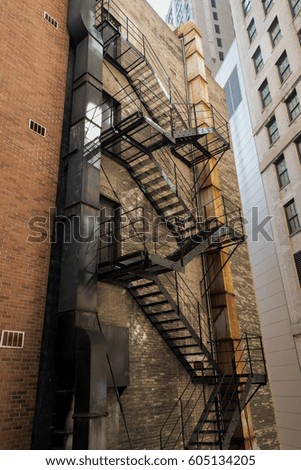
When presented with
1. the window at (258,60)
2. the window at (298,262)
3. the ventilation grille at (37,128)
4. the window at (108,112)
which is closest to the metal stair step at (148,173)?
the window at (108,112)

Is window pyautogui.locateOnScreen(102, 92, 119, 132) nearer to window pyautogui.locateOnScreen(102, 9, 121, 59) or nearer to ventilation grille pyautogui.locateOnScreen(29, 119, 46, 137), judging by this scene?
window pyautogui.locateOnScreen(102, 9, 121, 59)

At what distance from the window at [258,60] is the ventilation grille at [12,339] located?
79.6ft

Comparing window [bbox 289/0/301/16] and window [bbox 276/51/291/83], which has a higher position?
window [bbox 289/0/301/16]

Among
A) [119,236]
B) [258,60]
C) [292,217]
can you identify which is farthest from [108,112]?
[258,60]

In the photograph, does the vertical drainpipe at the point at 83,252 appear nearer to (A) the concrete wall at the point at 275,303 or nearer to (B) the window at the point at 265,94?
(A) the concrete wall at the point at 275,303

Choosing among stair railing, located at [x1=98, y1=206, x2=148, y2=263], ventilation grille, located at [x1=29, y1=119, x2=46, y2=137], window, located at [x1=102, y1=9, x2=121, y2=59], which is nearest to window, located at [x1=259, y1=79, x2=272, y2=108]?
window, located at [x1=102, y1=9, x2=121, y2=59]

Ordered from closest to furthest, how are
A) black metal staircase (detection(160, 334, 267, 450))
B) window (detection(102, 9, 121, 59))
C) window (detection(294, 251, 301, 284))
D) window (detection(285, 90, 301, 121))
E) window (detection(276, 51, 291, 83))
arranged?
black metal staircase (detection(160, 334, 267, 450))
window (detection(102, 9, 121, 59))
window (detection(294, 251, 301, 284))
window (detection(285, 90, 301, 121))
window (detection(276, 51, 291, 83))

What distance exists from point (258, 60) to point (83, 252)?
2280cm

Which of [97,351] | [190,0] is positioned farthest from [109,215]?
[190,0]

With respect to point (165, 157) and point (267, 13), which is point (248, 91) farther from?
point (165, 157)

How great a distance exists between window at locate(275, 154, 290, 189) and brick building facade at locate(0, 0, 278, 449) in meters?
8.56

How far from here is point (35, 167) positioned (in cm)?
886

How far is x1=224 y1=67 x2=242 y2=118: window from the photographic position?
31.5 m

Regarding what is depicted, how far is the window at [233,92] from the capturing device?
3146 cm
